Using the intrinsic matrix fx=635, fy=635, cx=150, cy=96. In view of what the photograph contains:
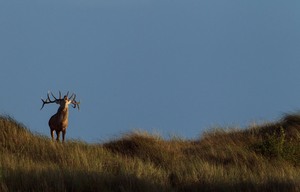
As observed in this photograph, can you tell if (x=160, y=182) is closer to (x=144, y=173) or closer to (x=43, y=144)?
(x=144, y=173)

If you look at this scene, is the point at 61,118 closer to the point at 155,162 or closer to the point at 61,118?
the point at 61,118

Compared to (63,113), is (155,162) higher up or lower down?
lower down

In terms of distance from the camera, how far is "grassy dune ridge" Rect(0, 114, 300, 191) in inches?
423

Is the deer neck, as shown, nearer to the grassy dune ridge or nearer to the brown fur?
the brown fur

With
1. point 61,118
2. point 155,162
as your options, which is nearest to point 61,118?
point 61,118

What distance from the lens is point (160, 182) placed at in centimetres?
1138

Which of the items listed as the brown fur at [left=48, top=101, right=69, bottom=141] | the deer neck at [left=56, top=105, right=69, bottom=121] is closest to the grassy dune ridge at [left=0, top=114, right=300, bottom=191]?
the brown fur at [left=48, top=101, right=69, bottom=141]

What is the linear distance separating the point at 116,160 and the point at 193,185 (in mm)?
3940

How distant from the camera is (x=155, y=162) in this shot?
16656 millimetres

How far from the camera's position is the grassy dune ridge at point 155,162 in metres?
10.7

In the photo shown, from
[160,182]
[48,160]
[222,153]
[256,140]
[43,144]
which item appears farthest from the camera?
[256,140]

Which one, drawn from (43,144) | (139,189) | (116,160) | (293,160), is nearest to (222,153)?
(293,160)

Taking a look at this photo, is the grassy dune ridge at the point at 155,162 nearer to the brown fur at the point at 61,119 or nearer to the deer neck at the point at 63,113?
the brown fur at the point at 61,119

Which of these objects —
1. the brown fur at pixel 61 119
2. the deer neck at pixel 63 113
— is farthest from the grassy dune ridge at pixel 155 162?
the deer neck at pixel 63 113
